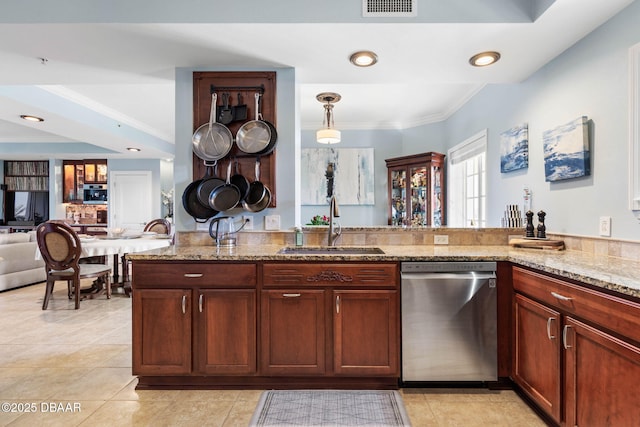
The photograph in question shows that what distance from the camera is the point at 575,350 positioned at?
1.51 m

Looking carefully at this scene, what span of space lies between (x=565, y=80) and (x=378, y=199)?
3.30 meters

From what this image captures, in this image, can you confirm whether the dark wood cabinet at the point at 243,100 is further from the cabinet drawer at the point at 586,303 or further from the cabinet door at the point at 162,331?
the cabinet drawer at the point at 586,303

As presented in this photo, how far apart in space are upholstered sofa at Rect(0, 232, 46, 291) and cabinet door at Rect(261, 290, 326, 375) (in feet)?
14.1

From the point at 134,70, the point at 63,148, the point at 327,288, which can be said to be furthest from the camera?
the point at 63,148

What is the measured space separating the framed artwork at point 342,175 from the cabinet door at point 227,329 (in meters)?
3.51

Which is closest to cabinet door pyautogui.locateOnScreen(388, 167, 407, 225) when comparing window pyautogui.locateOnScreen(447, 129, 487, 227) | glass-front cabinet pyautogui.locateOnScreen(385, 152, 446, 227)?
glass-front cabinet pyautogui.locateOnScreen(385, 152, 446, 227)

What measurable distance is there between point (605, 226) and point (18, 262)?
644cm

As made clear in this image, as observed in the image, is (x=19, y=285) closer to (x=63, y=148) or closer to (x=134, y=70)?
(x=63, y=148)

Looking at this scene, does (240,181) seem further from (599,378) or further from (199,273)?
(599,378)

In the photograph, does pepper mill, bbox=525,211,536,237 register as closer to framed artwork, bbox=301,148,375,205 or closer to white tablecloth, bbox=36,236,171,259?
framed artwork, bbox=301,148,375,205

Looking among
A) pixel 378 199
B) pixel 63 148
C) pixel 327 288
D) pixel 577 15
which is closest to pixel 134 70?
pixel 327 288

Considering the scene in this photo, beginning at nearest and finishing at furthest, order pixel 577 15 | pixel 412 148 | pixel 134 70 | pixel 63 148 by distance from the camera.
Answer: pixel 577 15 → pixel 134 70 → pixel 412 148 → pixel 63 148

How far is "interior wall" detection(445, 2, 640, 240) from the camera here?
1.90m

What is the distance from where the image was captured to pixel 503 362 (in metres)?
2.09
